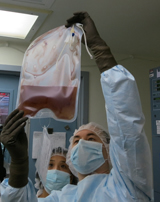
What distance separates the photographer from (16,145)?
1.03 metres

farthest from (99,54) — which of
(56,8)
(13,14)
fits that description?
(13,14)

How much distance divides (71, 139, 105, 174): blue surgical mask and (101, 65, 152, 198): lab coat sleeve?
459 mm

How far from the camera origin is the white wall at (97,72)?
2.31m

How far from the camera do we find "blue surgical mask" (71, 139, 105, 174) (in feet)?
4.79

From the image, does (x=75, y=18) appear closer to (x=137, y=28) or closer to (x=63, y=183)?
(x=137, y=28)

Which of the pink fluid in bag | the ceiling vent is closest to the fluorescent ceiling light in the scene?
the ceiling vent

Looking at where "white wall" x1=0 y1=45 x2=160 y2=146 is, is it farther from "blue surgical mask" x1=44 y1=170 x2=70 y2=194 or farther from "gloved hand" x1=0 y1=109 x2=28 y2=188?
"gloved hand" x1=0 y1=109 x2=28 y2=188

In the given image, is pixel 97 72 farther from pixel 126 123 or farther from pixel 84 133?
pixel 126 123

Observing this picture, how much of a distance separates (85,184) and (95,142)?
0.31 metres

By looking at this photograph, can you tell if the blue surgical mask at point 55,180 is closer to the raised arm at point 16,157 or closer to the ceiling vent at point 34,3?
the raised arm at point 16,157

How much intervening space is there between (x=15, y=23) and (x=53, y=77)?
1.09 m

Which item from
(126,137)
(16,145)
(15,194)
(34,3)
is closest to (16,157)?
(16,145)

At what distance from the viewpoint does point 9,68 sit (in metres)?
2.26

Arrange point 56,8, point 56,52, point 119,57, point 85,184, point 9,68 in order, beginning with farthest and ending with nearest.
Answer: point 119,57
point 9,68
point 56,8
point 85,184
point 56,52
